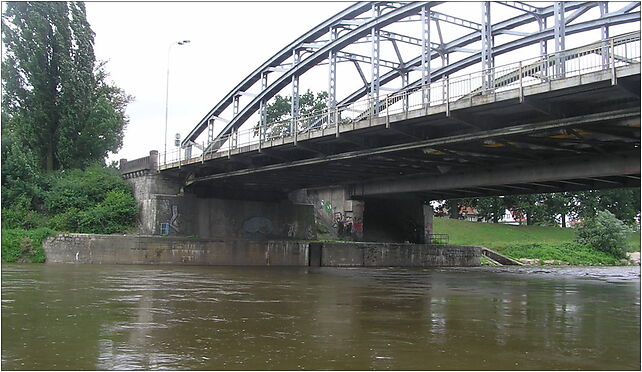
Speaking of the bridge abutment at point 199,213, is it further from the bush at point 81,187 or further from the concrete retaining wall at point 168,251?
the concrete retaining wall at point 168,251

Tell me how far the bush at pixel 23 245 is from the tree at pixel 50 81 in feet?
28.1

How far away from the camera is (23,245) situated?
34.6m

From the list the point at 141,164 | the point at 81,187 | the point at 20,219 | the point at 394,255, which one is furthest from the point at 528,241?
the point at 20,219

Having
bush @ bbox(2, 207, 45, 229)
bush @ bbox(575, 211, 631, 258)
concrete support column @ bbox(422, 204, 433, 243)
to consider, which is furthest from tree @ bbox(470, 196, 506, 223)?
bush @ bbox(2, 207, 45, 229)

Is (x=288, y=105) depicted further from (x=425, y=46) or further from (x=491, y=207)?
(x=425, y=46)

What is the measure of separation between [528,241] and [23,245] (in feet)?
168

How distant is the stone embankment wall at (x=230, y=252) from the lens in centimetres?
3572

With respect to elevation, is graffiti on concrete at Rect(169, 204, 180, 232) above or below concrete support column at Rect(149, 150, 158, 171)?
below

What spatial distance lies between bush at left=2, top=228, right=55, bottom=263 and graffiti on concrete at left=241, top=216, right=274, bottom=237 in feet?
43.0

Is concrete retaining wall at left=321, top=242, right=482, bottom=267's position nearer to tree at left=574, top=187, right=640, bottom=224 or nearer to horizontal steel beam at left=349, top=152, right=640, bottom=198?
horizontal steel beam at left=349, top=152, right=640, bottom=198

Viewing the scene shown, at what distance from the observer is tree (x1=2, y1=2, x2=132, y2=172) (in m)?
41.6

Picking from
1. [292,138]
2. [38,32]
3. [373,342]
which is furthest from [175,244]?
[373,342]

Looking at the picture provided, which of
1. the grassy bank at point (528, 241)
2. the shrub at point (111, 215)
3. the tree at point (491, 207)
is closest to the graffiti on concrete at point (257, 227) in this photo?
the shrub at point (111, 215)

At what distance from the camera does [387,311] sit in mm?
14844
